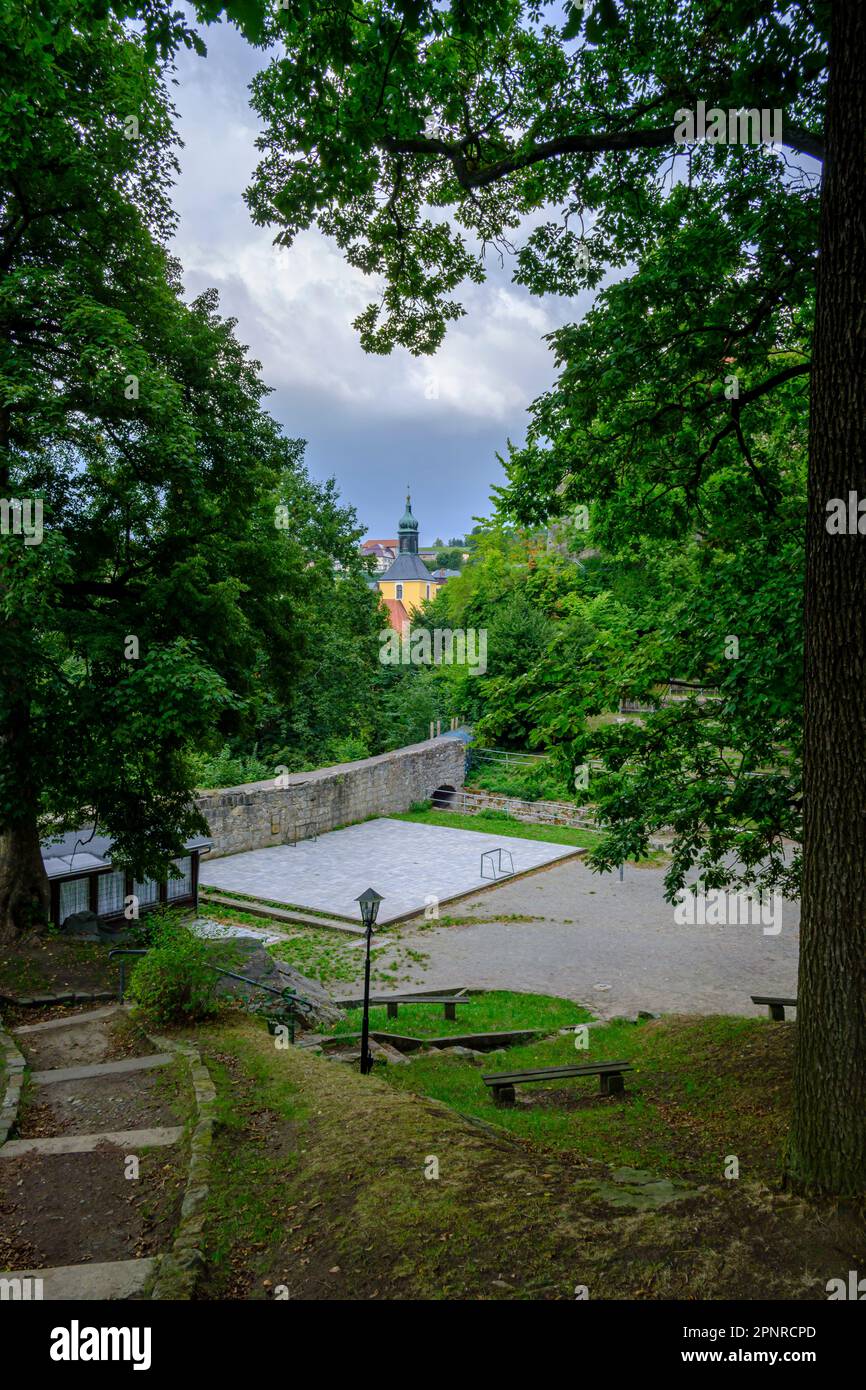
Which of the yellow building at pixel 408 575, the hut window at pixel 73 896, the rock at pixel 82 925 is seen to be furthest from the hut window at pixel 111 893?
the yellow building at pixel 408 575

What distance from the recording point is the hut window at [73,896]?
1307 cm

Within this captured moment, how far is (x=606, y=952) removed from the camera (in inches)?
602

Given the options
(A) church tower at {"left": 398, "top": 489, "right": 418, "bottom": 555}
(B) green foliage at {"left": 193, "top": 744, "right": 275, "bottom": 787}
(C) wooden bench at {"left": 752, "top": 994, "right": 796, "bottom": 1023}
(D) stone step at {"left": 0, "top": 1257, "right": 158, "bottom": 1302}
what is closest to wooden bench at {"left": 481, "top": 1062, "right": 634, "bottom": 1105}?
(C) wooden bench at {"left": 752, "top": 994, "right": 796, "bottom": 1023}

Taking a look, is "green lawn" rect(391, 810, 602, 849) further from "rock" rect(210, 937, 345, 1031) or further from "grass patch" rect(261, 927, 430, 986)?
"rock" rect(210, 937, 345, 1031)

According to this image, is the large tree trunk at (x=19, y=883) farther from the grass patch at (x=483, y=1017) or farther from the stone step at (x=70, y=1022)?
the grass patch at (x=483, y=1017)

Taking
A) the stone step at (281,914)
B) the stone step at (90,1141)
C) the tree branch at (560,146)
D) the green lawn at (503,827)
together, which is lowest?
the stone step at (281,914)

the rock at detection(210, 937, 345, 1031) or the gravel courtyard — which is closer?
the rock at detection(210, 937, 345, 1031)

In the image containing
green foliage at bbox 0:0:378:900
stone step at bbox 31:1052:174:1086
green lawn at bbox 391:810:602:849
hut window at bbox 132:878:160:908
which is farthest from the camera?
green lawn at bbox 391:810:602:849

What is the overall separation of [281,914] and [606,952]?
6512mm

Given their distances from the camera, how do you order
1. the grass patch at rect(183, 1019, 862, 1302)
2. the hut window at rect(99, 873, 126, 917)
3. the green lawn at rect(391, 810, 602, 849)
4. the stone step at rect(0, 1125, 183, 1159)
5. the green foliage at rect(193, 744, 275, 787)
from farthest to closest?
the green lawn at rect(391, 810, 602, 849)
the green foliage at rect(193, 744, 275, 787)
the hut window at rect(99, 873, 126, 917)
the stone step at rect(0, 1125, 183, 1159)
the grass patch at rect(183, 1019, 862, 1302)

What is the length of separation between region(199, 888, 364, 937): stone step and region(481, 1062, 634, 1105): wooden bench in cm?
787

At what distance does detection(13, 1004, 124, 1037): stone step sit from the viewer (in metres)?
8.34

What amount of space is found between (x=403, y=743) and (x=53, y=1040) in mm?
23802

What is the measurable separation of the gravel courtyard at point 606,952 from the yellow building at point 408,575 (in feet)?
233
